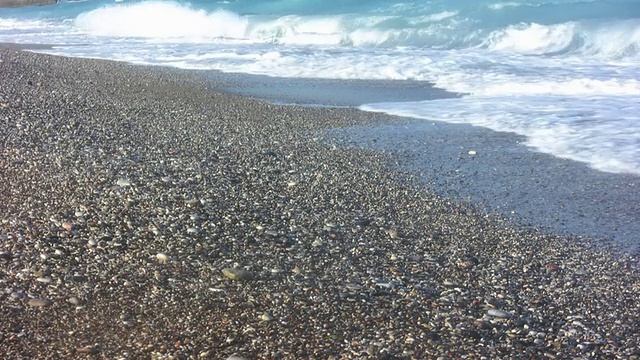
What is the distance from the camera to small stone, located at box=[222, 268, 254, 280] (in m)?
2.60

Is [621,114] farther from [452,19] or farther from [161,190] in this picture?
[452,19]

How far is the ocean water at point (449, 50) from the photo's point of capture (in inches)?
235

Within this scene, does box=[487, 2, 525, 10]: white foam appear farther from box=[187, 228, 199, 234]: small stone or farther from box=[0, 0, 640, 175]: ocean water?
box=[187, 228, 199, 234]: small stone

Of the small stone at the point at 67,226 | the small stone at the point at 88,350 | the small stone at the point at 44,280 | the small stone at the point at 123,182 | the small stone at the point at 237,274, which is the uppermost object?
the small stone at the point at 123,182

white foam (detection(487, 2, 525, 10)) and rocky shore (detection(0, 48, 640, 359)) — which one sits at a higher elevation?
white foam (detection(487, 2, 525, 10))

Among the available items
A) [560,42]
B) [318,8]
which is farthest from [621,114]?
[318,8]

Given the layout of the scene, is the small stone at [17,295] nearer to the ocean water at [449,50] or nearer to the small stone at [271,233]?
the small stone at [271,233]

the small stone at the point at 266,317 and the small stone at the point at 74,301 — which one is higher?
the small stone at the point at 74,301

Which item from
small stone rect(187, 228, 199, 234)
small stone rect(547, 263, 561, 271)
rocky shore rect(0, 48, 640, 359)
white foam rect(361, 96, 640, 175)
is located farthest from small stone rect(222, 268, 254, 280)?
white foam rect(361, 96, 640, 175)

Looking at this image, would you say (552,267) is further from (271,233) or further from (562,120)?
(562,120)

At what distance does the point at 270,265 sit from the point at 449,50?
34.2ft

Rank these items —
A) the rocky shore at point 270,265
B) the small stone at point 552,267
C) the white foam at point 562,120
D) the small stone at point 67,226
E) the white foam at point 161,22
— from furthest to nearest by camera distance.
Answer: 1. the white foam at point 161,22
2. the white foam at point 562,120
3. the small stone at point 67,226
4. the small stone at point 552,267
5. the rocky shore at point 270,265

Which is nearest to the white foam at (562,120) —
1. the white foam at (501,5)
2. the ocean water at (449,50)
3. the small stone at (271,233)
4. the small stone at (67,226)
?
the ocean water at (449,50)

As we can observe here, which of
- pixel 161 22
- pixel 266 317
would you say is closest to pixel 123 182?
pixel 266 317
